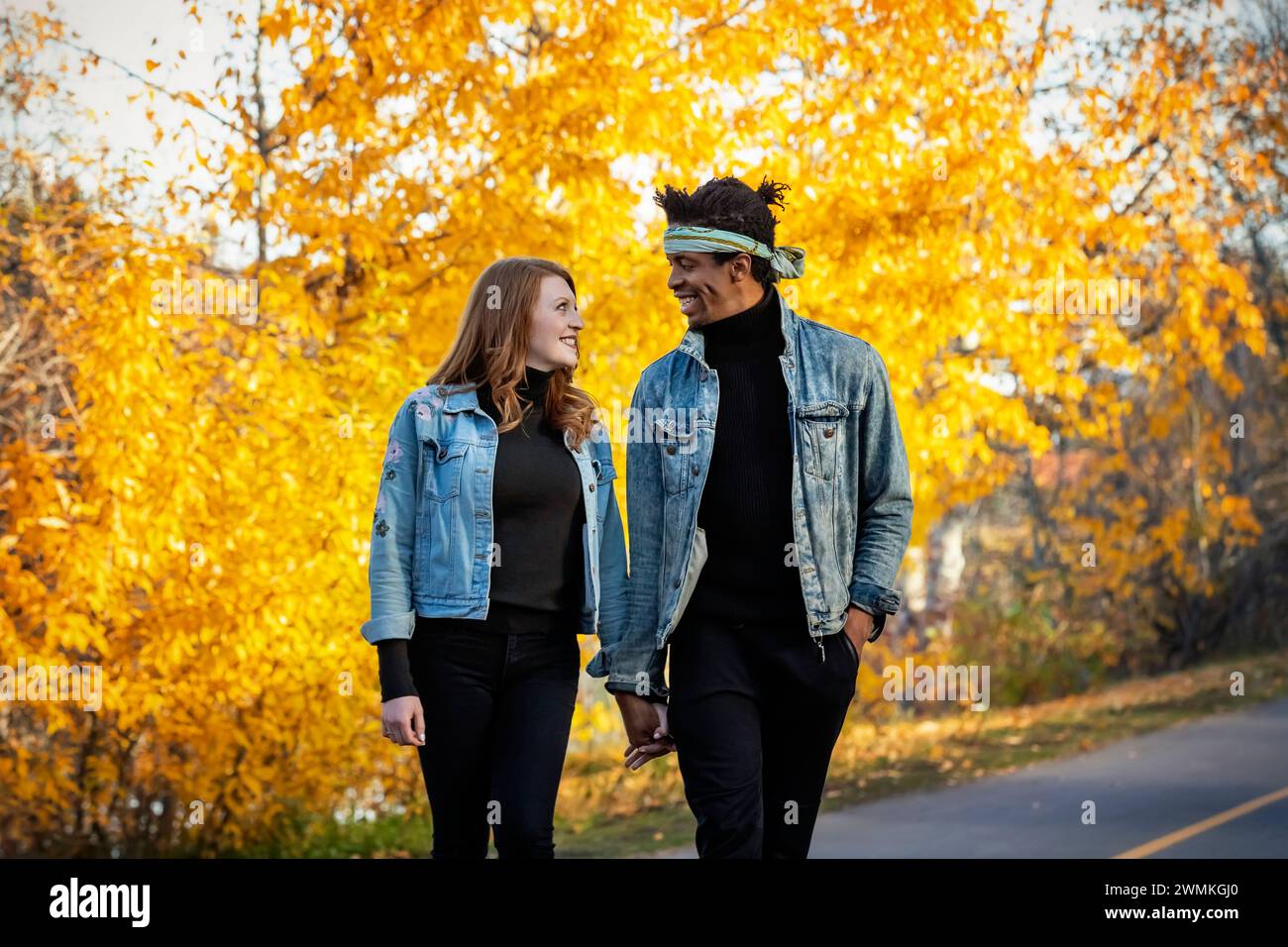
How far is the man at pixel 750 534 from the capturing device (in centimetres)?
370

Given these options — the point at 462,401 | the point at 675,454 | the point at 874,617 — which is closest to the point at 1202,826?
the point at 874,617

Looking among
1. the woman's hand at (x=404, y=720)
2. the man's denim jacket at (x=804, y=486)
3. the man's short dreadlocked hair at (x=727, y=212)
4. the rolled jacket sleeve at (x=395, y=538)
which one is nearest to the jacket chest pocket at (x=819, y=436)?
the man's denim jacket at (x=804, y=486)

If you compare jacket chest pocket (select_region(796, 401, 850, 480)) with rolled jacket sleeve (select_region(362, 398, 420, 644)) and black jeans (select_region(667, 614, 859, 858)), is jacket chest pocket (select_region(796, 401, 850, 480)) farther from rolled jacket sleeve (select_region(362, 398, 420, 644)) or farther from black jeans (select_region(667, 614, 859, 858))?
rolled jacket sleeve (select_region(362, 398, 420, 644))

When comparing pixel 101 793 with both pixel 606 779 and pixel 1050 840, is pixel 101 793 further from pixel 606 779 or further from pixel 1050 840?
pixel 1050 840

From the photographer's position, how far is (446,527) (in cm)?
393

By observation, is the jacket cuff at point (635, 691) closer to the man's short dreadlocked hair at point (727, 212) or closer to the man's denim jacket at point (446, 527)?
the man's denim jacket at point (446, 527)

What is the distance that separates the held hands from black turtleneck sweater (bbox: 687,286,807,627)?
320mm

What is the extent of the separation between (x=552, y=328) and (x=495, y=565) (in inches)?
26.4

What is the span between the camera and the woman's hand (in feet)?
12.4

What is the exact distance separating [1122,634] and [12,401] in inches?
513

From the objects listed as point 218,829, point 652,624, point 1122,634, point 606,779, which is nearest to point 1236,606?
point 1122,634

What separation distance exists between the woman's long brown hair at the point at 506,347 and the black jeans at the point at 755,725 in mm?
731

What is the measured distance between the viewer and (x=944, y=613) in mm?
16172

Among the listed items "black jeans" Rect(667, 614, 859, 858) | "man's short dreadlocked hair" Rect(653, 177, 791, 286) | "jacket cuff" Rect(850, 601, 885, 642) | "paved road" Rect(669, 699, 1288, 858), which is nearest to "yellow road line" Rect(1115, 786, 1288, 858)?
"paved road" Rect(669, 699, 1288, 858)
